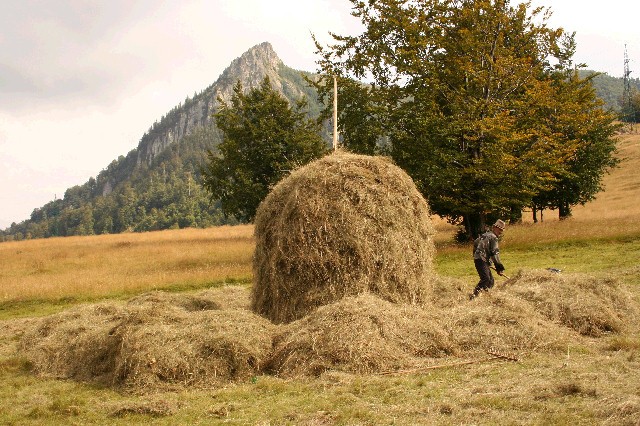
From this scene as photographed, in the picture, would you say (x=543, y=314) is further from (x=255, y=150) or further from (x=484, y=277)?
(x=255, y=150)

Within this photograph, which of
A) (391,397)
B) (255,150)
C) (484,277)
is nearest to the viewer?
(391,397)

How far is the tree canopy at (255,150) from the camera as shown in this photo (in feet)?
116

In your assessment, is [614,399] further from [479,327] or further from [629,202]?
[629,202]

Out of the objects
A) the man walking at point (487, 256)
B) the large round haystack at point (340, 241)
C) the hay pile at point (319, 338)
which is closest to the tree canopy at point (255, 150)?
the man walking at point (487, 256)

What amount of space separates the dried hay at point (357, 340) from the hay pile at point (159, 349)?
0.51 m

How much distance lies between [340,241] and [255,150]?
26.1 metres

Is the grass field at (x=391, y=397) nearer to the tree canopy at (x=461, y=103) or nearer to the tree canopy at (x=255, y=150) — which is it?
the tree canopy at (x=461, y=103)

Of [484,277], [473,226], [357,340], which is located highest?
[473,226]

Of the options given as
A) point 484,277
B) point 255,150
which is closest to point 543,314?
point 484,277

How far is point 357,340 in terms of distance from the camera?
877 cm

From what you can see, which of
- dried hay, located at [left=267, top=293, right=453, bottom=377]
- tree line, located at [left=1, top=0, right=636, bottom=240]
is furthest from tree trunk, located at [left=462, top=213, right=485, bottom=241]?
dried hay, located at [left=267, top=293, right=453, bottom=377]

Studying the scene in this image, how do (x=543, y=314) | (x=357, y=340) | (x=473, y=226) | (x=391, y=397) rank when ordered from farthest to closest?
(x=473, y=226) → (x=543, y=314) → (x=357, y=340) → (x=391, y=397)

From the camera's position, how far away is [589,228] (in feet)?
90.3

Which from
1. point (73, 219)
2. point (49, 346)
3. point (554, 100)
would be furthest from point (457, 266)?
point (73, 219)
